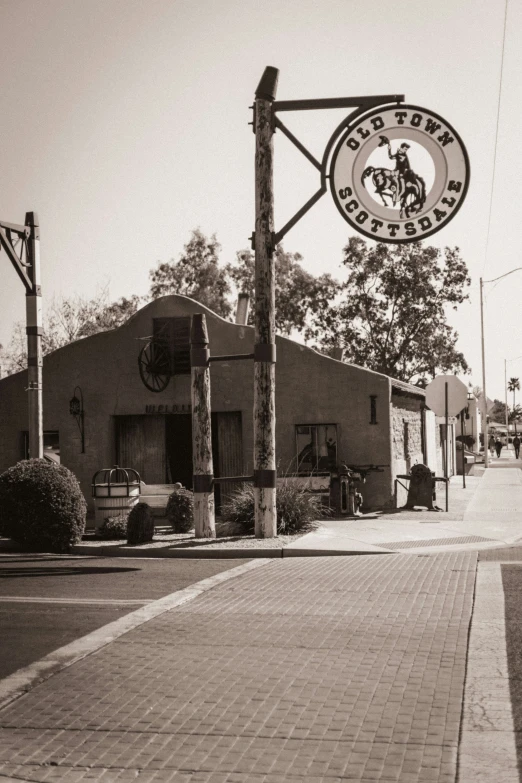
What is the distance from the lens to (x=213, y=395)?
21.1m

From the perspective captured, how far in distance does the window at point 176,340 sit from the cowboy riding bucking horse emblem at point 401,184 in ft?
27.1

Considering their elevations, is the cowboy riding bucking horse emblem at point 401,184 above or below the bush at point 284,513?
above

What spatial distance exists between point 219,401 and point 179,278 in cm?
3232

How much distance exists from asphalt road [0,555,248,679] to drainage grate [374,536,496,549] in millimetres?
2564

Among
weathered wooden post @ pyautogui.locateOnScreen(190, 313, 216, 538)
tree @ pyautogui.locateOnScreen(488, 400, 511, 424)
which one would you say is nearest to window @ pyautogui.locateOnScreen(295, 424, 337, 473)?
weathered wooden post @ pyautogui.locateOnScreen(190, 313, 216, 538)

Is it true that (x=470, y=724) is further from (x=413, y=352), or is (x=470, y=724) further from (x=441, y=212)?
(x=413, y=352)

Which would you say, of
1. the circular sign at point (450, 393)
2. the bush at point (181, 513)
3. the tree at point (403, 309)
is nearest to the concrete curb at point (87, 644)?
the bush at point (181, 513)

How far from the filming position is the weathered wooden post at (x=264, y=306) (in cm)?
1448

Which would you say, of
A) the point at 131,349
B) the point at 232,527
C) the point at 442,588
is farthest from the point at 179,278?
the point at 442,588

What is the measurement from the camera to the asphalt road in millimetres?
7801

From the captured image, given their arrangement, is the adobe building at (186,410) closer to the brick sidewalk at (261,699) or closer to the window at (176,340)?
the window at (176,340)

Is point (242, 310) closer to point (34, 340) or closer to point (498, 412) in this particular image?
point (34, 340)

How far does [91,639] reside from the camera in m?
7.74

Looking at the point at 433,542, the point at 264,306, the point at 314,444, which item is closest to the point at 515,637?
the point at 433,542
